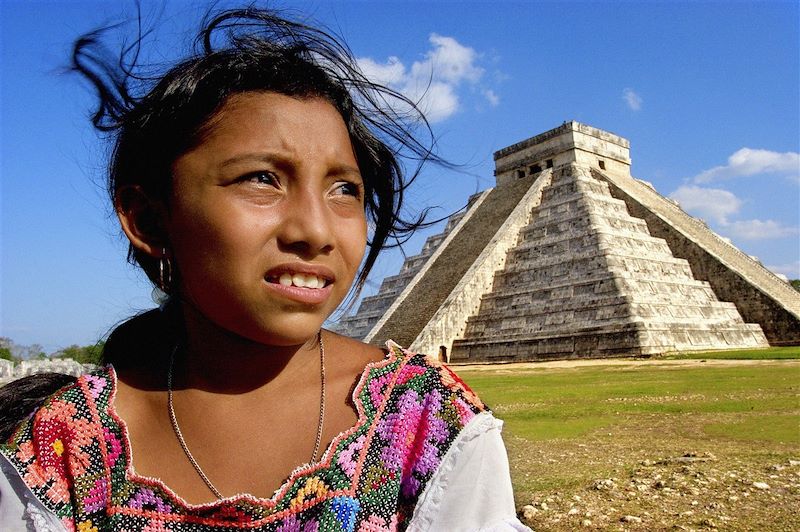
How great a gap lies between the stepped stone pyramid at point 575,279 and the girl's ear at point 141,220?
57.5ft

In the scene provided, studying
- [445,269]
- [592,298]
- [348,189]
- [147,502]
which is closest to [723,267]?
[592,298]

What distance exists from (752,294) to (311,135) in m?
23.9

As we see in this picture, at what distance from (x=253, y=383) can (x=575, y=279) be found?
67.2 ft

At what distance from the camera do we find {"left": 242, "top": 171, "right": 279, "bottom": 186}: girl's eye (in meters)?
1.69

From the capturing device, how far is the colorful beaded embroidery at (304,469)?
155cm

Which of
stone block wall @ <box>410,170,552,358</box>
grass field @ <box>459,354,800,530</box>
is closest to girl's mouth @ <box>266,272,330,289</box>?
grass field @ <box>459,354,800,530</box>

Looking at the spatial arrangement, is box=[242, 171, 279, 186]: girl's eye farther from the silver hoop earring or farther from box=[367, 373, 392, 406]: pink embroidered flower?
box=[367, 373, 392, 406]: pink embroidered flower

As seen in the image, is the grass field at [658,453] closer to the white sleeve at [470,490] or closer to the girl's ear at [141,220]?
the white sleeve at [470,490]

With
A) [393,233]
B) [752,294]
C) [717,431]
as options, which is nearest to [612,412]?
[717,431]

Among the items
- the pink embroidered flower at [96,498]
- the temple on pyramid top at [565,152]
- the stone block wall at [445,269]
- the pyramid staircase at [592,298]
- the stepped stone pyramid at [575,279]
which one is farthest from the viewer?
the temple on pyramid top at [565,152]

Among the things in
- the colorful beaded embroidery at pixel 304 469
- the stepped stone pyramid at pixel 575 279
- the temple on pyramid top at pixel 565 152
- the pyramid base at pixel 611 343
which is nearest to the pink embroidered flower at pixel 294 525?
the colorful beaded embroidery at pixel 304 469

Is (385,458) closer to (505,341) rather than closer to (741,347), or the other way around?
(505,341)

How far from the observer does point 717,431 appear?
20.2 feet

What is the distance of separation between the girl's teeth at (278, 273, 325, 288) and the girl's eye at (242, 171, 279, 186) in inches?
9.3
